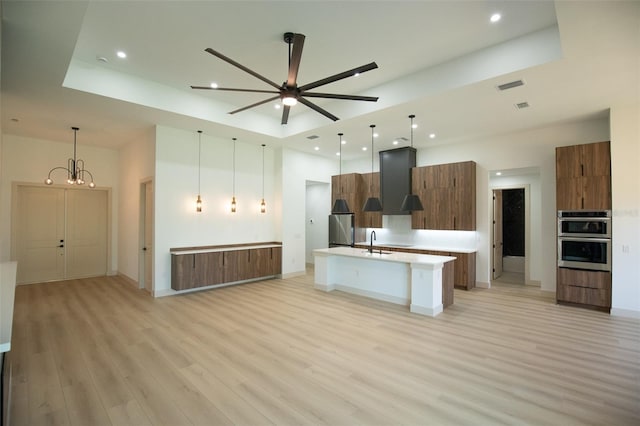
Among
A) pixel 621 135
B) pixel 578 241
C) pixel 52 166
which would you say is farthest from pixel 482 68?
pixel 52 166

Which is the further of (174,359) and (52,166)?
(52,166)

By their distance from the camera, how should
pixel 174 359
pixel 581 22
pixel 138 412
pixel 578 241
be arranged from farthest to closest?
pixel 578 241, pixel 174 359, pixel 581 22, pixel 138 412

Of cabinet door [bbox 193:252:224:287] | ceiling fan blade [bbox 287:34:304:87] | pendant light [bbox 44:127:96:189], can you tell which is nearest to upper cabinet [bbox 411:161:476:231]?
cabinet door [bbox 193:252:224:287]

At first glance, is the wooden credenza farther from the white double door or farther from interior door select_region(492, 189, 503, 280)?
interior door select_region(492, 189, 503, 280)

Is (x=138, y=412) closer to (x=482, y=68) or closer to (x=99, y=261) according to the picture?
(x=482, y=68)

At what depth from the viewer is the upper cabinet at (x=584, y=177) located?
4.91 m

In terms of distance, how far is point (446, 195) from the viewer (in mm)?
7062

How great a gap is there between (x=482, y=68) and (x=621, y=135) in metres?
2.82

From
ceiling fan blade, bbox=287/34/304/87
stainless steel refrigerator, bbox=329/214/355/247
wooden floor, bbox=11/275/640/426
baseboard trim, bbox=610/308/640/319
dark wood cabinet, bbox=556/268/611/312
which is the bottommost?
wooden floor, bbox=11/275/640/426

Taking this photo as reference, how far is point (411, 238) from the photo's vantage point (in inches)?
316

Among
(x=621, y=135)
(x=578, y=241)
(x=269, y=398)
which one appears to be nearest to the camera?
(x=269, y=398)

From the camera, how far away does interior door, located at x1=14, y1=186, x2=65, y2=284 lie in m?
6.95

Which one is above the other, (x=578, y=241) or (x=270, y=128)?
(x=270, y=128)

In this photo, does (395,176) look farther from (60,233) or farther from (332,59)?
(60,233)
